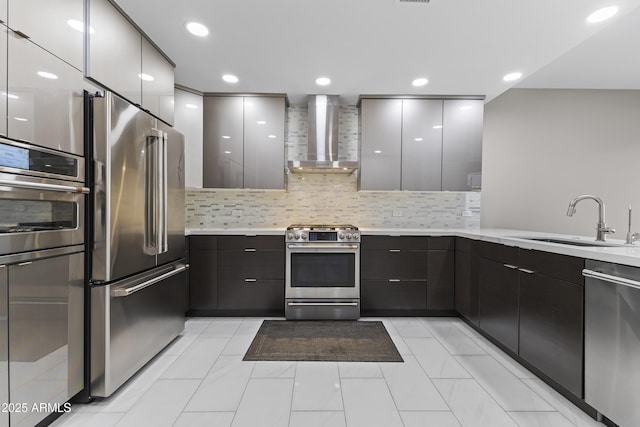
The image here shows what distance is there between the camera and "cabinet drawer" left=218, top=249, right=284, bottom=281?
3182 mm

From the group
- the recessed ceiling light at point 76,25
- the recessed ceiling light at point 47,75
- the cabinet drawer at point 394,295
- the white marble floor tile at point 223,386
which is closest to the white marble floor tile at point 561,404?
the cabinet drawer at point 394,295

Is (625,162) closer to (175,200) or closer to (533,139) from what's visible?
(533,139)

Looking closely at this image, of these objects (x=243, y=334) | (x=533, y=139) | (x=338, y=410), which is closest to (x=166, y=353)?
(x=243, y=334)

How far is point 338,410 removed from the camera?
1716mm

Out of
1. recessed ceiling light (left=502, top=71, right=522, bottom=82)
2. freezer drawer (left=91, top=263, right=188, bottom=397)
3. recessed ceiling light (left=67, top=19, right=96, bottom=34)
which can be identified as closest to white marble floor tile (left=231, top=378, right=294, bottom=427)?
freezer drawer (left=91, top=263, right=188, bottom=397)

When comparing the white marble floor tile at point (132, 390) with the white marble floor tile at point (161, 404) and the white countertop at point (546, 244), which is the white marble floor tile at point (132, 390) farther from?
the white countertop at point (546, 244)

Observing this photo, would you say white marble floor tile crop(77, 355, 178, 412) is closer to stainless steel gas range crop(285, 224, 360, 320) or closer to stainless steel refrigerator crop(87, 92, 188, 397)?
stainless steel refrigerator crop(87, 92, 188, 397)

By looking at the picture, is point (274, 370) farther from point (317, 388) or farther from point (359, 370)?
point (359, 370)

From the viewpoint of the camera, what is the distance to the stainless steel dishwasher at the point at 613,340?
4.57ft

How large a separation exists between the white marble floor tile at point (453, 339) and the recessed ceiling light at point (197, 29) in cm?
331

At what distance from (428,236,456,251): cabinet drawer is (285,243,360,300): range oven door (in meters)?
0.85

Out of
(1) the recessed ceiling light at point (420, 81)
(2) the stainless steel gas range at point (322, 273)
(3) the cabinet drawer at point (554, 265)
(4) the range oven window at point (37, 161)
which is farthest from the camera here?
(2) the stainless steel gas range at point (322, 273)

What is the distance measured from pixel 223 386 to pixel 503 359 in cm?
219

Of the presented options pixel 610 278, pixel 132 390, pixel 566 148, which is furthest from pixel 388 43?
pixel 132 390
